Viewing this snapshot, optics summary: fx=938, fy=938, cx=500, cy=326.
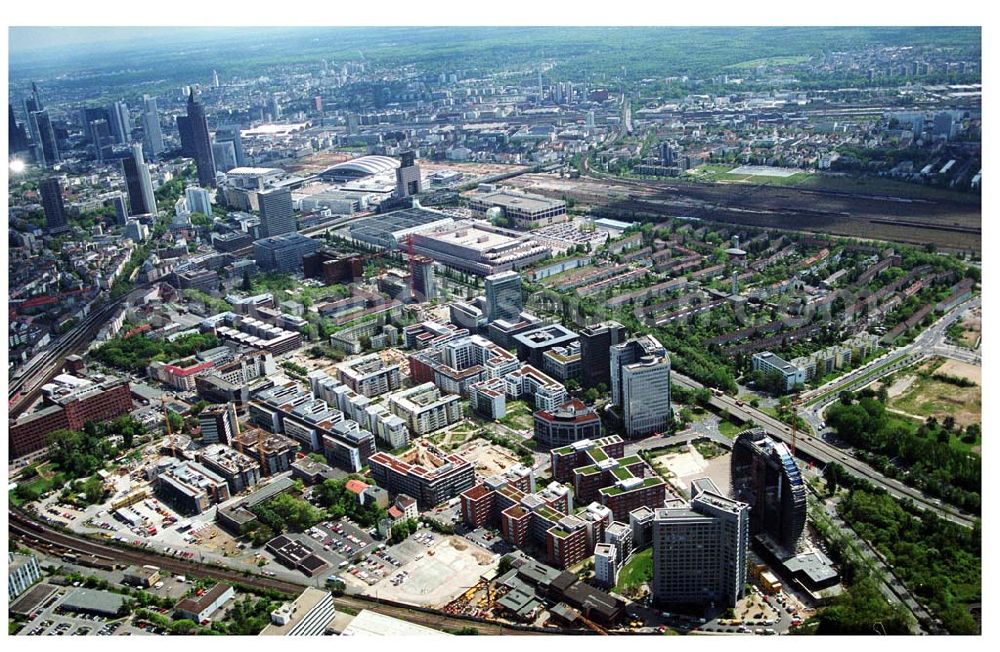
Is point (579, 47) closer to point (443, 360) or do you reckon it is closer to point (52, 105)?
point (52, 105)

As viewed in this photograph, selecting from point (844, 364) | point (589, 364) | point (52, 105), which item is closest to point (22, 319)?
point (589, 364)

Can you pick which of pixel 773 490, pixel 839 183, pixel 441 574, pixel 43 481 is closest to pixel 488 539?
pixel 441 574

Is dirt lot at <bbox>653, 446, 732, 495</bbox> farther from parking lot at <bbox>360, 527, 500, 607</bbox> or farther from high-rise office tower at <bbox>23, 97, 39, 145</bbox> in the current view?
high-rise office tower at <bbox>23, 97, 39, 145</bbox>

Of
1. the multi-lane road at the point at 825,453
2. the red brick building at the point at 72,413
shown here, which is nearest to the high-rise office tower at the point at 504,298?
the multi-lane road at the point at 825,453

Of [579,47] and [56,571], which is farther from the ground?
[579,47]

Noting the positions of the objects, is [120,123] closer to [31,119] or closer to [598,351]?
[31,119]

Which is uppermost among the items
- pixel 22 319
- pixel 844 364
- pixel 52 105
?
pixel 52 105

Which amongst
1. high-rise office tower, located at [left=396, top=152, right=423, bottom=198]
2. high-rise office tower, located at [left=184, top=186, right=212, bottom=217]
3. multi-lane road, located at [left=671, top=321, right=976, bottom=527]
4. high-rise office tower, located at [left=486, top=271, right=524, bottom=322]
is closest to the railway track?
multi-lane road, located at [left=671, top=321, right=976, bottom=527]

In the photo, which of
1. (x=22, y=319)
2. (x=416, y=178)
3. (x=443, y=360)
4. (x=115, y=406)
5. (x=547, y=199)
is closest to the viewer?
(x=115, y=406)
